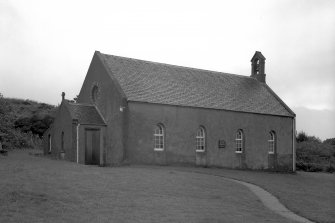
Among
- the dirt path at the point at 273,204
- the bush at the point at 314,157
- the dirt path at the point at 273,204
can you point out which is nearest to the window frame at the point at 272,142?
the bush at the point at 314,157

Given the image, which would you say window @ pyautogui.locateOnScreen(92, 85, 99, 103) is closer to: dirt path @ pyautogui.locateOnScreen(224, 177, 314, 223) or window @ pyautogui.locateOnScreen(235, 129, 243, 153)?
window @ pyautogui.locateOnScreen(235, 129, 243, 153)

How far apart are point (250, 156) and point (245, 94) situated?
6.85 meters

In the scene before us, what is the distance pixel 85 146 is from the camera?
3641 centimetres

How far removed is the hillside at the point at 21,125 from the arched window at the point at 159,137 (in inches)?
498

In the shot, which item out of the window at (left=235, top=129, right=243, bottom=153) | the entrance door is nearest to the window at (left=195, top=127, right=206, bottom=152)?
the window at (left=235, top=129, right=243, bottom=153)

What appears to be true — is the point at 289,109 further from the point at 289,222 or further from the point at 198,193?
the point at 289,222

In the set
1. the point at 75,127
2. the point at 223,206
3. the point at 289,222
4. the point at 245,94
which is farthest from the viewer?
the point at 245,94

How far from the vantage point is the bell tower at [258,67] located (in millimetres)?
52000

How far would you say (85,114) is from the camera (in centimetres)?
3738

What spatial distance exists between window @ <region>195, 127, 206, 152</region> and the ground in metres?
12.5

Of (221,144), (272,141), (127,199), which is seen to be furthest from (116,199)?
(272,141)

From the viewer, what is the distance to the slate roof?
3631 cm

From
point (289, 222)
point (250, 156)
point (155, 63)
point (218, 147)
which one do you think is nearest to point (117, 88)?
point (155, 63)

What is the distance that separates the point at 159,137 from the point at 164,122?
4.32ft
